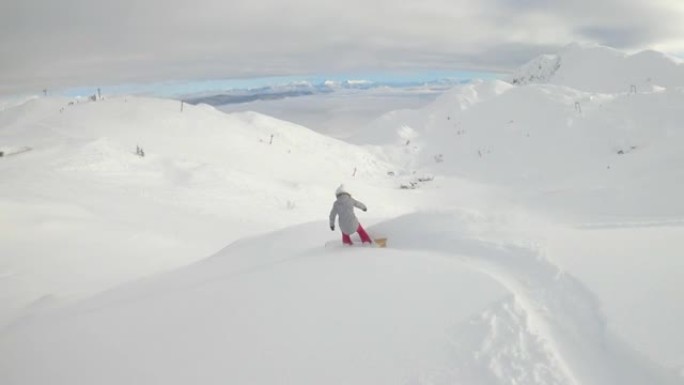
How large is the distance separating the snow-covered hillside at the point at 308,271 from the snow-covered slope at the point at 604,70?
26.2m

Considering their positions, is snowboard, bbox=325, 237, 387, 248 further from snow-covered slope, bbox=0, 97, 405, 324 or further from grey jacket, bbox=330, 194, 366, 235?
snow-covered slope, bbox=0, 97, 405, 324

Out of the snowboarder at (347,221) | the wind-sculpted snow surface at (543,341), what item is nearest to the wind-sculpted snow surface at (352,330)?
the wind-sculpted snow surface at (543,341)

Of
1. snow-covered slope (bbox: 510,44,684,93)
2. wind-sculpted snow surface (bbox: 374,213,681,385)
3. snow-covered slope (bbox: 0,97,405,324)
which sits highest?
snow-covered slope (bbox: 510,44,684,93)

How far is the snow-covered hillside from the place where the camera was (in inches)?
119

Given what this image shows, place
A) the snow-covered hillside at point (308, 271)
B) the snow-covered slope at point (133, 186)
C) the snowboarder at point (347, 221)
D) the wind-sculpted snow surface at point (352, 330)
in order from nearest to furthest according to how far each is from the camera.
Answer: the wind-sculpted snow surface at point (352, 330) < the snow-covered hillside at point (308, 271) < the snowboarder at point (347, 221) < the snow-covered slope at point (133, 186)

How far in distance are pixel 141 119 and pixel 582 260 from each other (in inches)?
724

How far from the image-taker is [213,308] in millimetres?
3988

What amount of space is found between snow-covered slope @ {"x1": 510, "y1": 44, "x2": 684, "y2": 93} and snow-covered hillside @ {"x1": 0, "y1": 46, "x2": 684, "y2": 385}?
26.2 meters

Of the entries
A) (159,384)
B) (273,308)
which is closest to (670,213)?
(273,308)

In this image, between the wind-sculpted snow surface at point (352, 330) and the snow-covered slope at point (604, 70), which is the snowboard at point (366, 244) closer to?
the wind-sculpted snow surface at point (352, 330)

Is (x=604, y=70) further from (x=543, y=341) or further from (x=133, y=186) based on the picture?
(x=543, y=341)

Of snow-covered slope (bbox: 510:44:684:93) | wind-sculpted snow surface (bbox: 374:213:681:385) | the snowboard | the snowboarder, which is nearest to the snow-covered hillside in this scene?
wind-sculpted snow surface (bbox: 374:213:681:385)

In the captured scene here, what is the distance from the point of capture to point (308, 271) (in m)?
4.56

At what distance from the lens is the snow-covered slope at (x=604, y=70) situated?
3909cm
